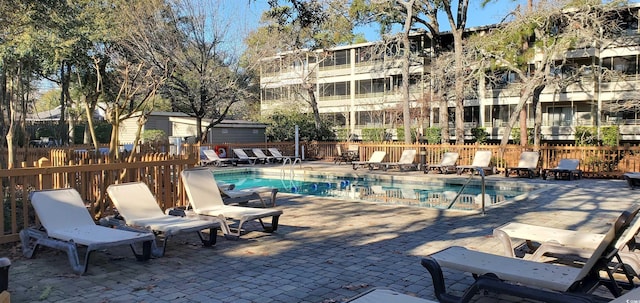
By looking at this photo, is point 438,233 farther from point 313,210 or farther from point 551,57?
point 551,57

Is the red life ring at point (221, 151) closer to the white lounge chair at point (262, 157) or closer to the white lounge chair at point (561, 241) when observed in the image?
the white lounge chair at point (262, 157)

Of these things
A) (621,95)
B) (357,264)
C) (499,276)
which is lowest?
(357,264)

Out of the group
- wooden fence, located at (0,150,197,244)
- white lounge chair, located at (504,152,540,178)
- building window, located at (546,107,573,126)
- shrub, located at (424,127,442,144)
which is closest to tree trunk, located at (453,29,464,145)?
white lounge chair, located at (504,152,540,178)

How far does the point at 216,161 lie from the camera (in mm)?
22422

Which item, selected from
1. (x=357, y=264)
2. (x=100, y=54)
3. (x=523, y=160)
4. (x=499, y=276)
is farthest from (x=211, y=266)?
(x=100, y=54)

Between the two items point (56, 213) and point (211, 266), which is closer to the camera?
point (211, 266)

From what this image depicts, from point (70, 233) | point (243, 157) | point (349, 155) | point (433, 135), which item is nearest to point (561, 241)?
point (70, 233)

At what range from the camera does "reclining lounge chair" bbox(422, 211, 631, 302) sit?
3.10 m

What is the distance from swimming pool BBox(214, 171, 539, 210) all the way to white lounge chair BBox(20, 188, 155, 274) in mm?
6876

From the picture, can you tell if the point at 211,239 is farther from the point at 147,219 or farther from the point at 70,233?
the point at 70,233

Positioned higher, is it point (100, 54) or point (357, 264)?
point (100, 54)

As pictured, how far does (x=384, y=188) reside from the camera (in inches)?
631

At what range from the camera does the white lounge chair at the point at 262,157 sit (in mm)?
24219

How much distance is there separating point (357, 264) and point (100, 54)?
22199 millimetres
